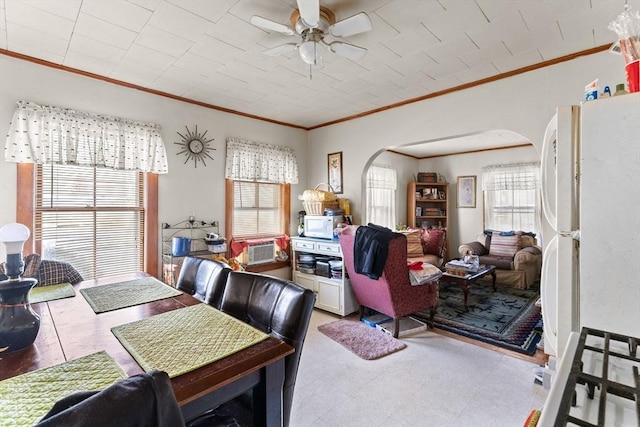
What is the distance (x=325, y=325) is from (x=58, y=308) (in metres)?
2.49

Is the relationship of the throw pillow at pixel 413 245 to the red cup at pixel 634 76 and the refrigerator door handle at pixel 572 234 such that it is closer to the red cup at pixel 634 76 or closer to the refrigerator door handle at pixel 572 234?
the refrigerator door handle at pixel 572 234

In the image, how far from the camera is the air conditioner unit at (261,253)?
13.3ft

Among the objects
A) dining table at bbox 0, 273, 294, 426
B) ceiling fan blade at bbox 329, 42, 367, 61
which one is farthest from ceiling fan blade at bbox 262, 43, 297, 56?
dining table at bbox 0, 273, 294, 426

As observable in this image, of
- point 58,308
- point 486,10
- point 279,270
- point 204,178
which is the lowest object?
point 279,270

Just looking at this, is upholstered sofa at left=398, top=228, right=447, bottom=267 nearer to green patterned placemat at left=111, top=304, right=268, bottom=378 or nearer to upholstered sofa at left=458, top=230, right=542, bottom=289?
upholstered sofa at left=458, top=230, right=542, bottom=289

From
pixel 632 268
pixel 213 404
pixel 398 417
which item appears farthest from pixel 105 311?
pixel 632 268

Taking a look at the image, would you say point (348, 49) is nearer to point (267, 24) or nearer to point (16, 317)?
point (267, 24)

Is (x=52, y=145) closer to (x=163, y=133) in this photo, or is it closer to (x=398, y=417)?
(x=163, y=133)

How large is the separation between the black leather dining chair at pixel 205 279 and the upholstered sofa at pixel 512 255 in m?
4.81

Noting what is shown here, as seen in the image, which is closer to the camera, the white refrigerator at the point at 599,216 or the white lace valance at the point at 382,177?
the white refrigerator at the point at 599,216

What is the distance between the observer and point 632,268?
107cm

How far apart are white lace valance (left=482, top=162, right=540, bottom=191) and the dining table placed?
6283 millimetres

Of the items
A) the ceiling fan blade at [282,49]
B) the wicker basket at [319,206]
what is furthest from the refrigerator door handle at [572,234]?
the wicker basket at [319,206]

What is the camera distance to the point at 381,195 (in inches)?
243
